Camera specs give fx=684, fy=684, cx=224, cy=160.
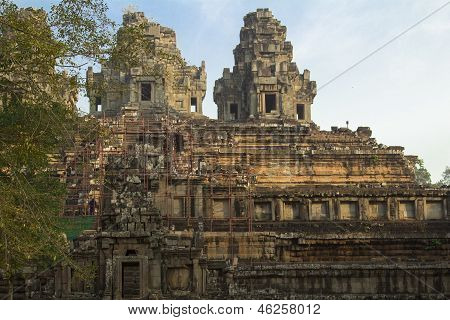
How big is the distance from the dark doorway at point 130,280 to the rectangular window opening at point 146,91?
29.5 metres

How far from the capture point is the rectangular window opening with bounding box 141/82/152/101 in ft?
171

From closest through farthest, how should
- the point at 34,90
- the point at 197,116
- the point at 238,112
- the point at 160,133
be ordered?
1. the point at 34,90
2. the point at 160,133
3. the point at 197,116
4. the point at 238,112

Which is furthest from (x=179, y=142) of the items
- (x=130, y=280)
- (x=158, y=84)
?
(x=130, y=280)

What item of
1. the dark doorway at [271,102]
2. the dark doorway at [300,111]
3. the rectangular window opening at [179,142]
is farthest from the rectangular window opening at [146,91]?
the dark doorway at [300,111]

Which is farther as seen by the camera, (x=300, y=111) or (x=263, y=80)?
Result: (x=300, y=111)

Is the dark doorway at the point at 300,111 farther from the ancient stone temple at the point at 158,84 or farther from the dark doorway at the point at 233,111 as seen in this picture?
the ancient stone temple at the point at 158,84

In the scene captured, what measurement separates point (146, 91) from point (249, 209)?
24.3 metres

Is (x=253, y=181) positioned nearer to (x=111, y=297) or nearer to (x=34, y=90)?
(x=111, y=297)

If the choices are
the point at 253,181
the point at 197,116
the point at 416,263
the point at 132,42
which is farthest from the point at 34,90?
the point at 197,116

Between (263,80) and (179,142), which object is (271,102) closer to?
(263,80)

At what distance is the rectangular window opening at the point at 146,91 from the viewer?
52.0 metres

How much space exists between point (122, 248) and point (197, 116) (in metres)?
29.8

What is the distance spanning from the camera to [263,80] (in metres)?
54.6

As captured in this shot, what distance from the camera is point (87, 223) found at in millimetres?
31812
